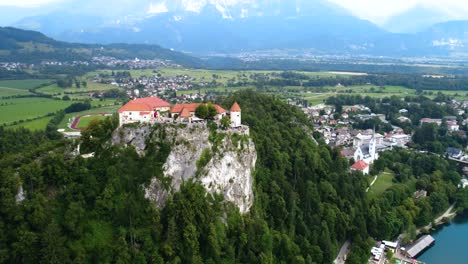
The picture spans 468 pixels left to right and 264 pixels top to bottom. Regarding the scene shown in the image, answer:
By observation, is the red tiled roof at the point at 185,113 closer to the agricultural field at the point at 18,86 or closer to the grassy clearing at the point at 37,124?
the grassy clearing at the point at 37,124

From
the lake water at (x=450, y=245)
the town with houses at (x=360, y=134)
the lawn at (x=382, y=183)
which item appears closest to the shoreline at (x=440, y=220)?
the lake water at (x=450, y=245)

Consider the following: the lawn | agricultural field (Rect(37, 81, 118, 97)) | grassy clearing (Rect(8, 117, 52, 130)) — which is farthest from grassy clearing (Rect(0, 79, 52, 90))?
the lawn

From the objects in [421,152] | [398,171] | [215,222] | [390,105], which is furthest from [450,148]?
[215,222]

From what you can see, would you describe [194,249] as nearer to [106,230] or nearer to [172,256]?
[172,256]

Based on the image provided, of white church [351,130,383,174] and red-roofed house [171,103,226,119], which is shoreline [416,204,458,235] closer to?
white church [351,130,383,174]

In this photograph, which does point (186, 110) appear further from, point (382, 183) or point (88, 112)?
point (88, 112)

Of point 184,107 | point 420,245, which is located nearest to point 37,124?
point 184,107
